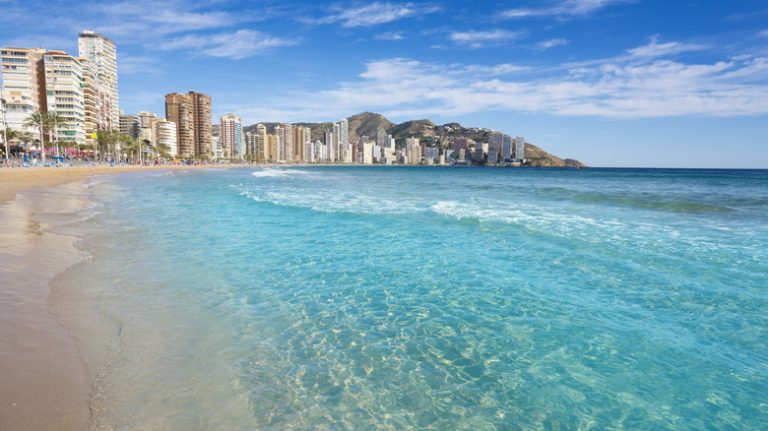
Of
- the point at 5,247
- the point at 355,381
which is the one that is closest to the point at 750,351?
the point at 355,381

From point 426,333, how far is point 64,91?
14803 cm

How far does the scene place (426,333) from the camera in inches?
243

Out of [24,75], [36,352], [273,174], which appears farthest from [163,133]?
[36,352]

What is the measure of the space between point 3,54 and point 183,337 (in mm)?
162500

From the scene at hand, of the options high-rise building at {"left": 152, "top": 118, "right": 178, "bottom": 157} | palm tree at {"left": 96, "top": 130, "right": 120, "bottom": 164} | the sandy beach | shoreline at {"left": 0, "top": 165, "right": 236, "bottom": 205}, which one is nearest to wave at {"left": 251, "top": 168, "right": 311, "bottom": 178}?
shoreline at {"left": 0, "top": 165, "right": 236, "bottom": 205}

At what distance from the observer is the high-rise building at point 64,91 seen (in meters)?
116

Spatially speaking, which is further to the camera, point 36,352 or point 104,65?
point 104,65

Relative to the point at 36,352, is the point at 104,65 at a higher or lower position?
higher

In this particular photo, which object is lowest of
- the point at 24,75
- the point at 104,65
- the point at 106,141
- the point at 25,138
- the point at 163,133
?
the point at 25,138

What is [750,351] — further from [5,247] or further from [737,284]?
[5,247]

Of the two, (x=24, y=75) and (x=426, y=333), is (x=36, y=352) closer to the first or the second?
(x=426, y=333)

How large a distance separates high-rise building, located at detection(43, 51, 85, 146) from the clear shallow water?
13402 centimetres

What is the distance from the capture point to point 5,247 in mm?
10336

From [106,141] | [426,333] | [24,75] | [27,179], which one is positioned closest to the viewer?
[426,333]
